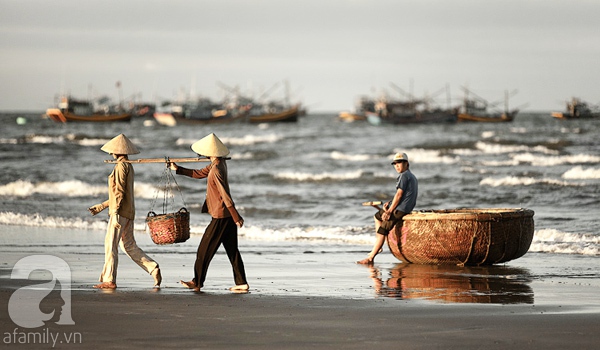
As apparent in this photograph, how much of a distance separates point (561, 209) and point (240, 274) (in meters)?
12.6

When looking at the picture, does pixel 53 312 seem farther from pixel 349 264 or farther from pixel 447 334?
pixel 349 264

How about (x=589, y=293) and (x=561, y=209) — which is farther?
(x=561, y=209)

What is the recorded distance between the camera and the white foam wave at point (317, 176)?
31.9 m

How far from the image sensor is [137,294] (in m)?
9.23

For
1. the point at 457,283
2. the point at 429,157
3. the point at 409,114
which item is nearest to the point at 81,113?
the point at 409,114

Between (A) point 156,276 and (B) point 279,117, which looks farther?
(B) point 279,117

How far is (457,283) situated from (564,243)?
468cm

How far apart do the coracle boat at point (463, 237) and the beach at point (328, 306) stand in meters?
0.19

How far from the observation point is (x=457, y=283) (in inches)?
413

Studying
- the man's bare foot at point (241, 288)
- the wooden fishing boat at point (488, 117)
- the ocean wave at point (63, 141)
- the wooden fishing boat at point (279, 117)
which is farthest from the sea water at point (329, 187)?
the wooden fishing boat at point (279, 117)

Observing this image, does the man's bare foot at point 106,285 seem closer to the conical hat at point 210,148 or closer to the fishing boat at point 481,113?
the conical hat at point 210,148

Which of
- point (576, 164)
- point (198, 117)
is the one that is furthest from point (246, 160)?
point (198, 117)

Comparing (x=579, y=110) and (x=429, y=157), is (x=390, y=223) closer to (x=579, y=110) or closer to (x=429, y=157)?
(x=429, y=157)

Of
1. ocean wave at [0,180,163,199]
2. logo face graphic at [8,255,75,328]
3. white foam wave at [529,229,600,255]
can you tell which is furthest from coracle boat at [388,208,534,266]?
ocean wave at [0,180,163,199]
